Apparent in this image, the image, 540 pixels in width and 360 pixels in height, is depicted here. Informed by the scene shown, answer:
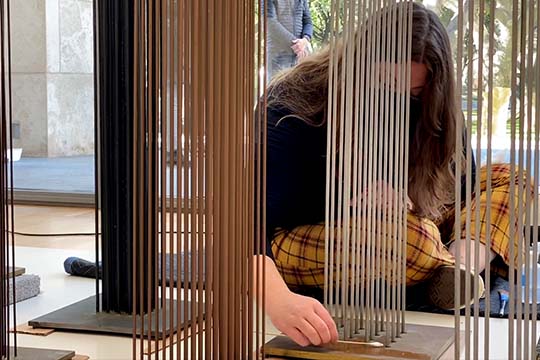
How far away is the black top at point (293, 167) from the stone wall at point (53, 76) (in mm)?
1987

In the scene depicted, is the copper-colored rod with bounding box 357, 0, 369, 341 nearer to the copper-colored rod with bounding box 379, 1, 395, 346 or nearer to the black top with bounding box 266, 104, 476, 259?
the copper-colored rod with bounding box 379, 1, 395, 346

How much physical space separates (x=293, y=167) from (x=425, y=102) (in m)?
0.33

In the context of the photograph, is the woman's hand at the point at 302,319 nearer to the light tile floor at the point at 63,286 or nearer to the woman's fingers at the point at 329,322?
the woman's fingers at the point at 329,322

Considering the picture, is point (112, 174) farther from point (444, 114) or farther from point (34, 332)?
point (444, 114)

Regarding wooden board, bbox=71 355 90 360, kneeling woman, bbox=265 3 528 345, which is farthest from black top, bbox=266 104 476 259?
wooden board, bbox=71 355 90 360

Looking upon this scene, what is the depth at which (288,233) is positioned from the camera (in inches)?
90.0

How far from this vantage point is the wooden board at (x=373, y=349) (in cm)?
175

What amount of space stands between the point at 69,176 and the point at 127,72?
2141mm

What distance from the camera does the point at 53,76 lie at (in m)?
4.08

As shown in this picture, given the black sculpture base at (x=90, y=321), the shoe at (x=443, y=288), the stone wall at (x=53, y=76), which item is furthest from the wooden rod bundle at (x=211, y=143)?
the stone wall at (x=53, y=76)

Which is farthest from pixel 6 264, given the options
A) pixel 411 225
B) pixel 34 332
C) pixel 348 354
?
pixel 411 225

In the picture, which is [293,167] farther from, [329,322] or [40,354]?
[40,354]

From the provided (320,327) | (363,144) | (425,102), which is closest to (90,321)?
(320,327)

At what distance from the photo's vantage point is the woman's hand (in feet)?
5.82
